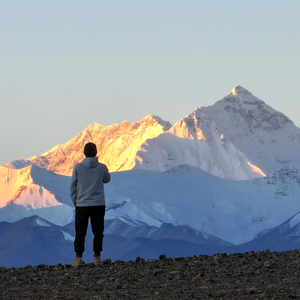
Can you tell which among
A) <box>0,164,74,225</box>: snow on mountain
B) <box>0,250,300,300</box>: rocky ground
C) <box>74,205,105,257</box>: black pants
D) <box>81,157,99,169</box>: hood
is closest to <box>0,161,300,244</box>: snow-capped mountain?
<box>0,164,74,225</box>: snow on mountain

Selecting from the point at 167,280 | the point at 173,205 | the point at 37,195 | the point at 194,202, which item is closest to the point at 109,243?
the point at 37,195

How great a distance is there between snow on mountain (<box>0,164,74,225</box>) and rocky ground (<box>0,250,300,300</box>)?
147 metres

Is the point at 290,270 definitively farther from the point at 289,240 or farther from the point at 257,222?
the point at 289,240

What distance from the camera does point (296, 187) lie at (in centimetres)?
17288

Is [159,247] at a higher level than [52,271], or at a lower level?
higher

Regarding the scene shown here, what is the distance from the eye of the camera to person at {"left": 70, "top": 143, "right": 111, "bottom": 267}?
1055 cm

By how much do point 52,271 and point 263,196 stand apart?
152 metres

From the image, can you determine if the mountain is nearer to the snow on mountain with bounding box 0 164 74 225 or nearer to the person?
the snow on mountain with bounding box 0 164 74 225

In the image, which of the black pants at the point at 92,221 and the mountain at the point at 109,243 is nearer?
the black pants at the point at 92,221

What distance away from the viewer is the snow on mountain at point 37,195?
15800cm

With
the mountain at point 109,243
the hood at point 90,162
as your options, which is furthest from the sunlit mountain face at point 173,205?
the hood at point 90,162

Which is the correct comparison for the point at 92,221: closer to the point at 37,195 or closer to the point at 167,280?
the point at 167,280

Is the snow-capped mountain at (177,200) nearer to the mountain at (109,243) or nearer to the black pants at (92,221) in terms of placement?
the mountain at (109,243)

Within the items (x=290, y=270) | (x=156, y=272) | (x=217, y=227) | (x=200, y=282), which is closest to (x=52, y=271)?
(x=156, y=272)
